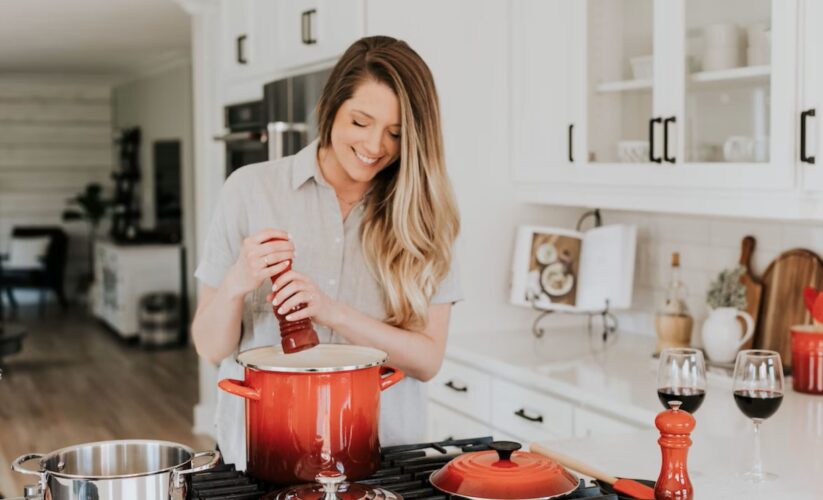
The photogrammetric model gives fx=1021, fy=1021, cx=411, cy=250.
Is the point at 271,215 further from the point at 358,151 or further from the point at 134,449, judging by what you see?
the point at 134,449

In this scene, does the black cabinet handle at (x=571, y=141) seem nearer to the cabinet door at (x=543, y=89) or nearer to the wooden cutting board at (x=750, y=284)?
the cabinet door at (x=543, y=89)

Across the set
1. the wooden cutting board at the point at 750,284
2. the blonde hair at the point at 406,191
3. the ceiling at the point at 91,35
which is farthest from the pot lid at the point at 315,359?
the ceiling at the point at 91,35

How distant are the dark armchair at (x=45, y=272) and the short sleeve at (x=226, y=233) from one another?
9.54 meters

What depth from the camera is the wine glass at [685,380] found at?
5.85ft

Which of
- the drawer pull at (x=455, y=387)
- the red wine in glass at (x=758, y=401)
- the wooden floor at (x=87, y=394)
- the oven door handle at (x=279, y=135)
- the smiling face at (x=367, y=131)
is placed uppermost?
the oven door handle at (x=279, y=135)

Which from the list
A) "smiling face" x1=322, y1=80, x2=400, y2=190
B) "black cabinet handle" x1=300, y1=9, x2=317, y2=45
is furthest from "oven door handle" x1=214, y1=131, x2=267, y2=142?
"smiling face" x1=322, y1=80, x2=400, y2=190

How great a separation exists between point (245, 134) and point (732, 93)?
2.10 metres

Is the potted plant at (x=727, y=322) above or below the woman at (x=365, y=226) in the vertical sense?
below

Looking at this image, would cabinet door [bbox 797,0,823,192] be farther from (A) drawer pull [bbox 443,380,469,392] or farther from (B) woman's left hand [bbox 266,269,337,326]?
(B) woman's left hand [bbox 266,269,337,326]

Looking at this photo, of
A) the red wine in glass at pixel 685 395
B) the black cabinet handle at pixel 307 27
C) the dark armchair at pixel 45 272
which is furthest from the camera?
the dark armchair at pixel 45 272

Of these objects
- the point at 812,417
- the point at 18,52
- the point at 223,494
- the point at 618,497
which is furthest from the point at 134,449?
the point at 18,52

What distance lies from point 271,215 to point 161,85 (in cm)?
846

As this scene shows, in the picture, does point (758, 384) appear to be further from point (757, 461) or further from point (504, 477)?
point (504, 477)

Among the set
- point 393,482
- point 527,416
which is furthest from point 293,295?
point 527,416
